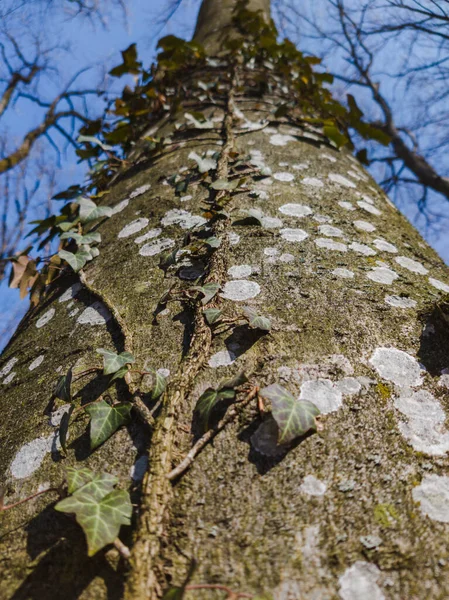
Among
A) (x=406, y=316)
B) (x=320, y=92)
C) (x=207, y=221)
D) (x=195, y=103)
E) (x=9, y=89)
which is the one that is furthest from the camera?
(x=9, y=89)

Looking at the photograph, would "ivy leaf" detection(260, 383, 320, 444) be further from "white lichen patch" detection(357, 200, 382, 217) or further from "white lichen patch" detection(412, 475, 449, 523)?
"white lichen patch" detection(357, 200, 382, 217)

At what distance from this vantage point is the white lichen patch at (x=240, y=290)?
3.46 ft

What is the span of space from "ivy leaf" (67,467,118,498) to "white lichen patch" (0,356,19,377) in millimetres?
575

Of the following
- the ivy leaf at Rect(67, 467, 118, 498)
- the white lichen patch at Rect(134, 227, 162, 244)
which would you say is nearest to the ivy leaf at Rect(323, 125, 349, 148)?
the white lichen patch at Rect(134, 227, 162, 244)

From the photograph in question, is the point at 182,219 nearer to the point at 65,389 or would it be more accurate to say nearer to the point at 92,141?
the point at 65,389

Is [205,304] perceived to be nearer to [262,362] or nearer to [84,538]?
[262,362]

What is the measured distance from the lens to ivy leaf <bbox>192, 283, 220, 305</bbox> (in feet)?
3.40

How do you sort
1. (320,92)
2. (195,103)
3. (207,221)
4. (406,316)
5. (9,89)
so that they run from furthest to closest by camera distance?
(9,89), (320,92), (195,103), (207,221), (406,316)

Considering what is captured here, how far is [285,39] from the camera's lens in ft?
8.84

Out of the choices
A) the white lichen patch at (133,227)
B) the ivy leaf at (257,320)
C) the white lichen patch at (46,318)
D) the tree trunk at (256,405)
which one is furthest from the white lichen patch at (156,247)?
the ivy leaf at (257,320)

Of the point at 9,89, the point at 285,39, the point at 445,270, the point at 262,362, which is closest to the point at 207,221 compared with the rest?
the point at 262,362

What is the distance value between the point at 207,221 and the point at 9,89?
7.00 metres

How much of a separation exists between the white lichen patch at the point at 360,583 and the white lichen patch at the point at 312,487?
4.3 inches

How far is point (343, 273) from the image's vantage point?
3.65ft
